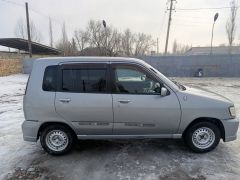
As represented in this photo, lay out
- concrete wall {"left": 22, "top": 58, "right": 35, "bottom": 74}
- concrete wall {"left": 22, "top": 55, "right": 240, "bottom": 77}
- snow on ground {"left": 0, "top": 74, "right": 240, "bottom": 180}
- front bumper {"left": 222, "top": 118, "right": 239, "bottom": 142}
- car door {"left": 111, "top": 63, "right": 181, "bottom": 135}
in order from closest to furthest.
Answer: snow on ground {"left": 0, "top": 74, "right": 240, "bottom": 180} < car door {"left": 111, "top": 63, "right": 181, "bottom": 135} < front bumper {"left": 222, "top": 118, "right": 239, "bottom": 142} < concrete wall {"left": 22, "top": 55, "right": 240, "bottom": 77} < concrete wall {"left": 22, "top": 58, "right": 35, "bottom": 74}

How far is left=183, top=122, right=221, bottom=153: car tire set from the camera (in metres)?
4.53

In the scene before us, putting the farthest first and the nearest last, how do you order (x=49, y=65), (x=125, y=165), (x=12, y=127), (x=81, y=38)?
(x=81, y=38) < (x=12, y=127) < (x=49, y=65) < (x=125, y=165)

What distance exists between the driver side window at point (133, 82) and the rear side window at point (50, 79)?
1.14 m

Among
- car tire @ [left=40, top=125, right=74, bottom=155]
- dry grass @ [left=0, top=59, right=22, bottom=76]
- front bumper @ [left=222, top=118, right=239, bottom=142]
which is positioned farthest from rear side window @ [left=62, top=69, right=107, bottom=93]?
dry grass @ [left=0, top=59, right=22, bottom=76]

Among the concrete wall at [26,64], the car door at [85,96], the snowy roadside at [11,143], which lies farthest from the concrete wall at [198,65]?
the car door at [85,96]

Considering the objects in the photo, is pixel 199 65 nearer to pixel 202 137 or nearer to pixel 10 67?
pixel 202 137

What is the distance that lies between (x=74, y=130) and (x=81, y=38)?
38432 millimetres

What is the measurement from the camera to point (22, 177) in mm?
3852

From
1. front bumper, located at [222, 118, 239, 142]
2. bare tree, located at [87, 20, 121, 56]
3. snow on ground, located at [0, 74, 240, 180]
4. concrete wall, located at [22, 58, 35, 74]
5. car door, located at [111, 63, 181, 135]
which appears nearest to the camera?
snow on ground, located at [0, 74, 240, 180]

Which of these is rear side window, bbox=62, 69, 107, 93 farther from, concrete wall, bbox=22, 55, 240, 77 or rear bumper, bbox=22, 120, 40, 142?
concrete wall, bbox=22, 55, 240, 77

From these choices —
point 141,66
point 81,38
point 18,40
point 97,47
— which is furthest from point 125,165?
point 81,38

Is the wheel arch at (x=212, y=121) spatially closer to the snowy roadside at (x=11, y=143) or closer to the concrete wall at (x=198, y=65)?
the snowy roadside at (x=11, y=143)

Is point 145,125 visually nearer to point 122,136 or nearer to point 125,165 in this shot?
point 122,136

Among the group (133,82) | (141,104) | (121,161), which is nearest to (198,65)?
(133,82)
